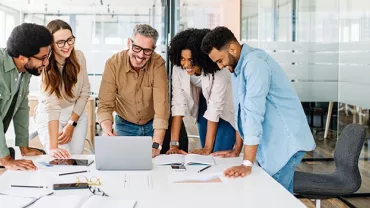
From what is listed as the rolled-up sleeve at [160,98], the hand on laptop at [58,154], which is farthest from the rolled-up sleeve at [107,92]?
the hand on laptop at [58,154]

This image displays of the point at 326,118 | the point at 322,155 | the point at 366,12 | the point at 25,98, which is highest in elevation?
the point at 366,12

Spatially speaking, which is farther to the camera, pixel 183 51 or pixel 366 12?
pixel 366 12

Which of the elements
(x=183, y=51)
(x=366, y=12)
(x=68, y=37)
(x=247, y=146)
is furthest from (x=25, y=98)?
(x=366, y=12)

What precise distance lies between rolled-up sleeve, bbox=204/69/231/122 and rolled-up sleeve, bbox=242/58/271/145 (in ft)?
2.01

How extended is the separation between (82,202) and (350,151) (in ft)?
5.71

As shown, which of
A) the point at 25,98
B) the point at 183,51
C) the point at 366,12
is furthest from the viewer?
the point at 366,12

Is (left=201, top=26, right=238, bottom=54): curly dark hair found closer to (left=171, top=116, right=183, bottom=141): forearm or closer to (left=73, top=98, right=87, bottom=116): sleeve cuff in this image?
(left=171, top=116, right=183, bottom=141): forearm

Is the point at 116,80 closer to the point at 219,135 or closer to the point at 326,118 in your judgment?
the point at 219,135

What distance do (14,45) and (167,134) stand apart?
150 centimetres

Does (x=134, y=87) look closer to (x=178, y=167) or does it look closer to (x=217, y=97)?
(x=217, y=97)

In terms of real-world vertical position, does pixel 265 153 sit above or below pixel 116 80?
below

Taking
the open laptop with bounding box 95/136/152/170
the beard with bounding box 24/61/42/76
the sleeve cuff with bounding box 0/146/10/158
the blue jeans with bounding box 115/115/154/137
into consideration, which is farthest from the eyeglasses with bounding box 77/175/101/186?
the blue jeans with bounding box 115/115/154/137

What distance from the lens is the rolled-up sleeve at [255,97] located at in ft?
7.75

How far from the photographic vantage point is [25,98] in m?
2.70
